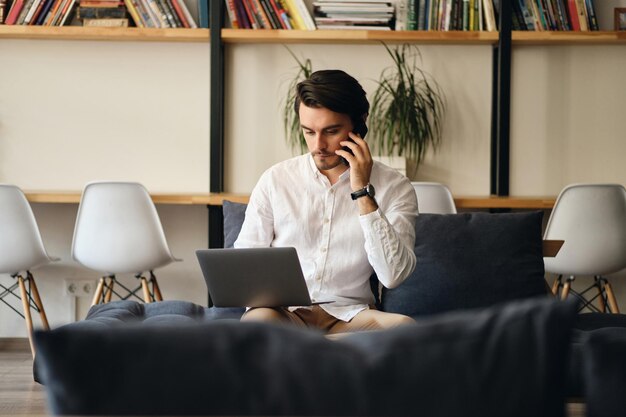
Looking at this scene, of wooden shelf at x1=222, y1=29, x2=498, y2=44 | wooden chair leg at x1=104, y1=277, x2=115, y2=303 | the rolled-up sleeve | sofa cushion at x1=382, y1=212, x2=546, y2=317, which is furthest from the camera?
wooden shelf at x1=222, y1=29, x2=498, y2=44

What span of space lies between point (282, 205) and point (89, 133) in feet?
8.47

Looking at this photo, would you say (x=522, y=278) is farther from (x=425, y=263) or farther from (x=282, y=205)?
(x=282, y=205)

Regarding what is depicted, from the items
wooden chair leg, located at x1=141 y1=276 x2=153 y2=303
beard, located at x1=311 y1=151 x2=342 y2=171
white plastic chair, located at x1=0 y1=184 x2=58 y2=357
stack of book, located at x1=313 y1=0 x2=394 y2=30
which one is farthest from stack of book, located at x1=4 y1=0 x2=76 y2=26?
beard, located at x1=311 y1=151 x2=342 y2=171

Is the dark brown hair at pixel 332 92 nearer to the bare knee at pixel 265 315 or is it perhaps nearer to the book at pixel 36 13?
the bare knee at pixel 265 315

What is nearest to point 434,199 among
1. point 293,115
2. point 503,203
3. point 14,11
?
point 503,203

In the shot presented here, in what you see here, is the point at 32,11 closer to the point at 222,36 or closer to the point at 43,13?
the point at 43,13

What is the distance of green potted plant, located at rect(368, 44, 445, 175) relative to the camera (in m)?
4.68

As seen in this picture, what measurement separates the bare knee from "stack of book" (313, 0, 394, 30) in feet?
8.51

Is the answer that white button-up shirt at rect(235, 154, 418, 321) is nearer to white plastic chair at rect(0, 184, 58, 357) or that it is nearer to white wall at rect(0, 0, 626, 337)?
white plastic chair at rect(0, 184, 58, 357)

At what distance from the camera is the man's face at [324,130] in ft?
8.39

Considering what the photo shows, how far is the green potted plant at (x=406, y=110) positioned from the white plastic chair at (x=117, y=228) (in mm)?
1345

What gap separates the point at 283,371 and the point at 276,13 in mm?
3966

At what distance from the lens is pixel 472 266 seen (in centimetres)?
290

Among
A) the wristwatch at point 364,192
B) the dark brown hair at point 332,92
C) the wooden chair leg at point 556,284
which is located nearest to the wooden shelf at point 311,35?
the wooden chair leg at point 556,284
